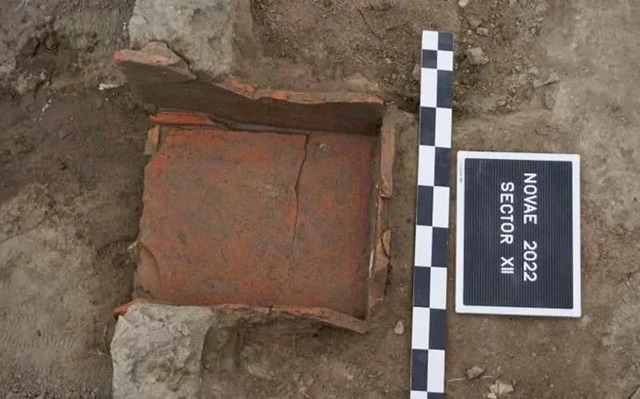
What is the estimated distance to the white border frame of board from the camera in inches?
131

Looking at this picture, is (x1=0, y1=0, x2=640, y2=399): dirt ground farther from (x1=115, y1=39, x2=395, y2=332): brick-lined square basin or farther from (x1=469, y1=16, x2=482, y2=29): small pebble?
(x1=115, y1=39, x2=395, y2=332): brick-lined square basin

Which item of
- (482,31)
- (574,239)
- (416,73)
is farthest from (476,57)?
(574,239)

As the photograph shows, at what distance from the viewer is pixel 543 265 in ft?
11.1

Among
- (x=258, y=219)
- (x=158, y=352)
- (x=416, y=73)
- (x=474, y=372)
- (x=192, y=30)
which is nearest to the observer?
(x=158, y=352)

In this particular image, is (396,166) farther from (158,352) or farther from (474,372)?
(158,352)

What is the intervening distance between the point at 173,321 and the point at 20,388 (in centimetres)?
105

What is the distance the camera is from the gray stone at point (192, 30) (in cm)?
298

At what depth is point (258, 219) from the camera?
338cm

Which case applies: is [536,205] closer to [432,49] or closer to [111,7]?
[432,49]

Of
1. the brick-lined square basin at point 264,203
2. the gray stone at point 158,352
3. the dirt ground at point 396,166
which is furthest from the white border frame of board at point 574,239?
the gray stone at point 158,352

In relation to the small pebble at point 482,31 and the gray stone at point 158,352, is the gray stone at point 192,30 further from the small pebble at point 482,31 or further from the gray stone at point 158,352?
the small pebble at point 482,31

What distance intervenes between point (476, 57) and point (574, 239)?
97 cm

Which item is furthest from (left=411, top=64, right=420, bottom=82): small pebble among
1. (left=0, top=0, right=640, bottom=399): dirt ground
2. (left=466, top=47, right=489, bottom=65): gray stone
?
(left=466, top=47, right=489, bottom=65): gray stone

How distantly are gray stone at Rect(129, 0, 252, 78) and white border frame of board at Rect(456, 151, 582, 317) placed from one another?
1.18m
